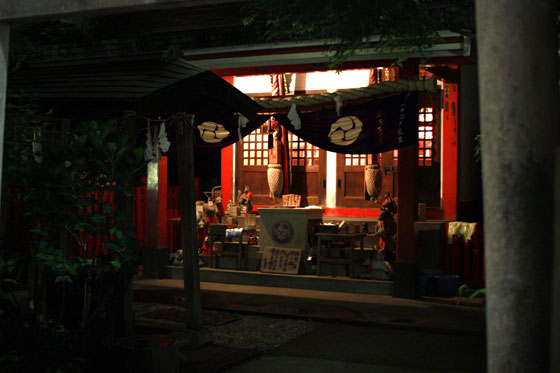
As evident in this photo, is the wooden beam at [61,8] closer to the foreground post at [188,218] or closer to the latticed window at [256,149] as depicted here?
the foreground post at [188,218]

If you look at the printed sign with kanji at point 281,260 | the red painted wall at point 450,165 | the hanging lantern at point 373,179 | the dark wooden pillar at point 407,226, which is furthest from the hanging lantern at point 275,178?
the dark wooden pillar at point 407,226

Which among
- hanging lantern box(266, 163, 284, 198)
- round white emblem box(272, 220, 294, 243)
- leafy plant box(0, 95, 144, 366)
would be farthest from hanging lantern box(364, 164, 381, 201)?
leafy plant box(0, 95, 144, 366)

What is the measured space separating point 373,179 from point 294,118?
3.00m

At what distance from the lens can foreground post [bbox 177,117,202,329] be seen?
834 cm

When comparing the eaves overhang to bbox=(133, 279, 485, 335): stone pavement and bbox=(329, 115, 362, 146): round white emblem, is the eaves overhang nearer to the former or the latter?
bbox=(329, 115, 362, 146): round white emblem

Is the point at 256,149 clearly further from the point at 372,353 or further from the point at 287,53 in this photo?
the point at 372,353

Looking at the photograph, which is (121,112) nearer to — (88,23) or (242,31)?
(242,31)

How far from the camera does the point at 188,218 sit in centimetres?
834

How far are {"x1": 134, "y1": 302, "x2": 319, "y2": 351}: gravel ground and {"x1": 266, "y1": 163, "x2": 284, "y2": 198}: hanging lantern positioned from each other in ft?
17.6

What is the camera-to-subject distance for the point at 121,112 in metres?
7.27

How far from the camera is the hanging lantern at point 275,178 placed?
15492mm

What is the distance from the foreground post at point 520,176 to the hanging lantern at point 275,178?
40.8 feet

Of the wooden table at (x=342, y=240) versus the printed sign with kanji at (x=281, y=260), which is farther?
the printed sign with kanji at (x=281, y=260)

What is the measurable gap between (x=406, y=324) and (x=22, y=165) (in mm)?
6177
